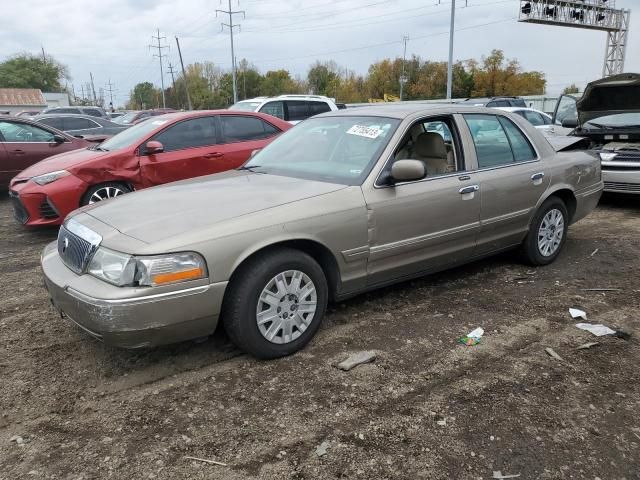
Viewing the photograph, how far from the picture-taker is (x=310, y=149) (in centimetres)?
434

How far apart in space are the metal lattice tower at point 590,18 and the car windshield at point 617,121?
23201 mm

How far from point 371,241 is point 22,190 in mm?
4788

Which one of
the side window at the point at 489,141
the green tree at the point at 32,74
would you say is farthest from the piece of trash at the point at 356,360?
the green tree at the point at 32,74

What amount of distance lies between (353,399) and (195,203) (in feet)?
5.31

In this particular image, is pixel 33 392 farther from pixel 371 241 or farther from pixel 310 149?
pixel 310 149

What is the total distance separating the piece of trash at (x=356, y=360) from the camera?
3322mm

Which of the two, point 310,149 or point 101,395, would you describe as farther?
point 310,149

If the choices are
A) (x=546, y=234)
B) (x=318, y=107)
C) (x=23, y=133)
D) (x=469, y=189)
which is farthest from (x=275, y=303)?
(x=318, y=107)

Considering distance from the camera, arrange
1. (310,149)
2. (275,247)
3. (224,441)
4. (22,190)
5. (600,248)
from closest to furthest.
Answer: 1. (224,441)
2. (275,247)
3. (310,149)
4. (600,248)
5. (22,190)

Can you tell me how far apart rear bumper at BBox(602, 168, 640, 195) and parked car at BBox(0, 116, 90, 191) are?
864 cm

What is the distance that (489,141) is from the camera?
15.4 ft

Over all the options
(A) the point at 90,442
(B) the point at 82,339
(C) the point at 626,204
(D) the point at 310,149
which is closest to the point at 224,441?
(A) the point at 90,442

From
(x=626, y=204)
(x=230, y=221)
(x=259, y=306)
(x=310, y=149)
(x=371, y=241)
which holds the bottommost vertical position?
(x=626, y=204)

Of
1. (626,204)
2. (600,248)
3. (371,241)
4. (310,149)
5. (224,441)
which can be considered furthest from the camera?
(626,204)
